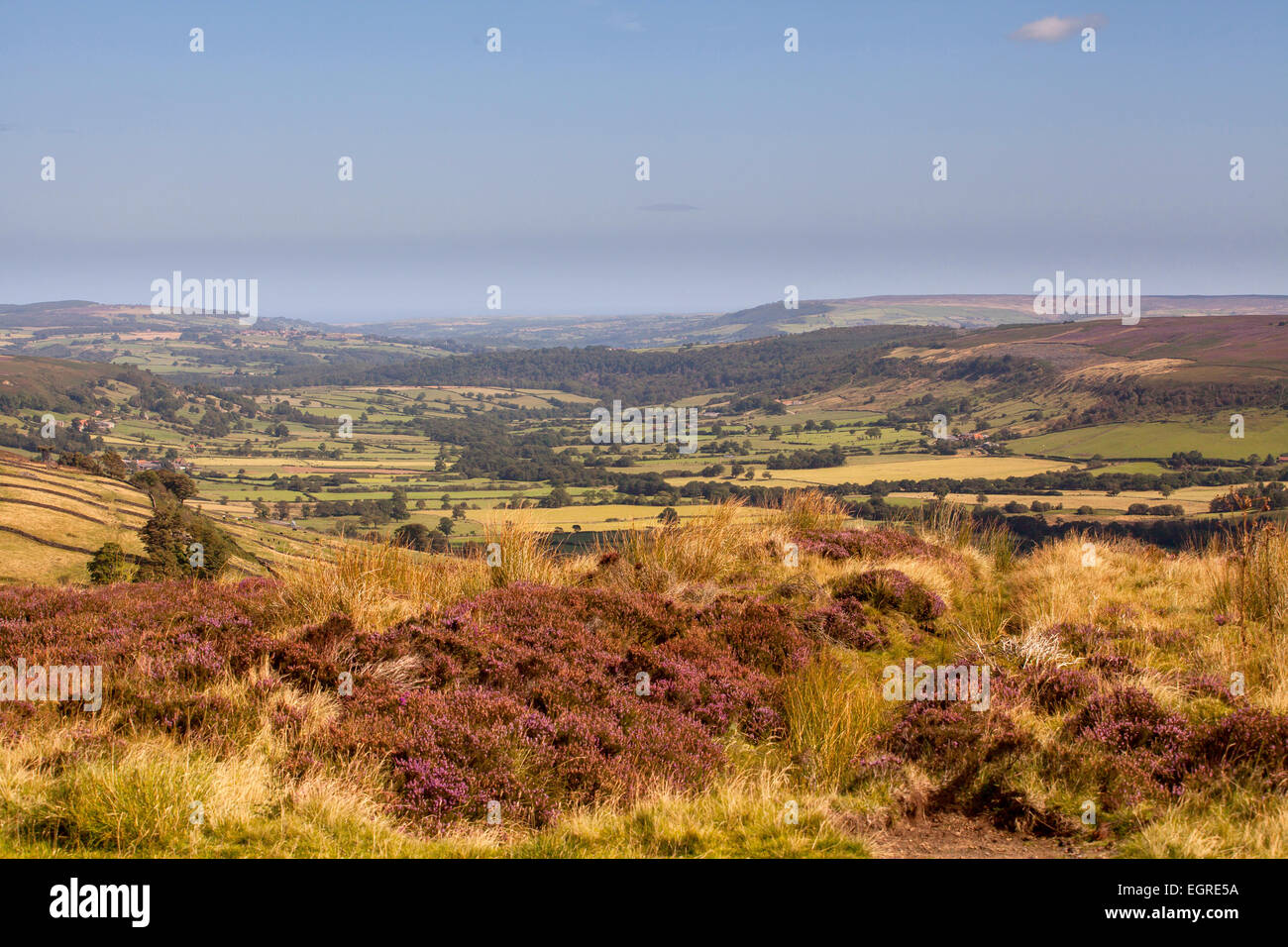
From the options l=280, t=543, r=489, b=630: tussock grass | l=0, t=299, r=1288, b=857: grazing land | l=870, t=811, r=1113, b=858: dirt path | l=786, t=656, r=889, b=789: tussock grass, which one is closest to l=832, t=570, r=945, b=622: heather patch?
l=0, t=299, r=1288, b=857: grazing land

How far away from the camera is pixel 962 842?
179 inches

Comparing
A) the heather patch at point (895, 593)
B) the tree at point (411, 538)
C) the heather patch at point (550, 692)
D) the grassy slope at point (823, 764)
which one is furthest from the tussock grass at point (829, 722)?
the tree at point (411, 538)

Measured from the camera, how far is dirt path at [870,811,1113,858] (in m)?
4.33

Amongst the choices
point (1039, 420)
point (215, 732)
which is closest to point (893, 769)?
point (215, 732)

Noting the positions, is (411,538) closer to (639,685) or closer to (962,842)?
(639,685)

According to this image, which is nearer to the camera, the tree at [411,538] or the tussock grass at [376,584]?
the tussock grass at [376,584]

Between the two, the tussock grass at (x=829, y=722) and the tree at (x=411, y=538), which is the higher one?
the tree at (x=411, y=538)

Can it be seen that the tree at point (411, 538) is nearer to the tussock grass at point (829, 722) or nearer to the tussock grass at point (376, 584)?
the tussock grass at point (376, 584)

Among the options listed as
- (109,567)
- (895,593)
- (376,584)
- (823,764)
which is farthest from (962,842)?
(109,567)

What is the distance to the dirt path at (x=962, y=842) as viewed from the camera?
4.33 metres

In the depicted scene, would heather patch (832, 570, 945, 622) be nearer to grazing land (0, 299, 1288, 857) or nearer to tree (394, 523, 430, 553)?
grazing land (0, 299, 1288, 857)

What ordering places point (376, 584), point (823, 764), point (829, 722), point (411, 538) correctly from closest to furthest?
point (823, 764), point (829, 722), point (376, 584), point (411, 538)

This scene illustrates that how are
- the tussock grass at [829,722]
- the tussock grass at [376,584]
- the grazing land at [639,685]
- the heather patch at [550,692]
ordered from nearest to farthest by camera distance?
the grazing land at [639,685] < the heather patch at [550,692] < the tussock grass at [829,722] < the tussock grass at [376,584]
